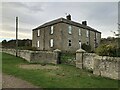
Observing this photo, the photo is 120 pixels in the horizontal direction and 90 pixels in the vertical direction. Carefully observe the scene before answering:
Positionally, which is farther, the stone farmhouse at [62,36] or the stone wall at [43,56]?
the stone farmhouse at [62,36]

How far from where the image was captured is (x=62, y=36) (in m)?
34.3

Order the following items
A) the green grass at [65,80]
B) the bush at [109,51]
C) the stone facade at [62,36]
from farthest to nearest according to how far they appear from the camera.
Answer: the stone facade at [62,36] < the bush at [109,51] < the green grass at [65,80]

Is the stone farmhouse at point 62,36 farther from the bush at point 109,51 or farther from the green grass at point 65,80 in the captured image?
the green grass at point 65,80

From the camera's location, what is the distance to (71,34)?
119 ft

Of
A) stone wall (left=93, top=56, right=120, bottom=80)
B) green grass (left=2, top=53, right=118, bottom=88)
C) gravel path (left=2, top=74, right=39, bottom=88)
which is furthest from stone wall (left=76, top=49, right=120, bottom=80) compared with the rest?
gravel path (left=2, top=74, right=39, bottom=88)

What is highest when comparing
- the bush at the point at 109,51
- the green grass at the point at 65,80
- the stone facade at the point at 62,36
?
the stone facade at the point at 62,36

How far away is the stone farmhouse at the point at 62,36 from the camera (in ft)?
113

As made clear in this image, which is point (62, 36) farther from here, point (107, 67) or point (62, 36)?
point (107, 67)

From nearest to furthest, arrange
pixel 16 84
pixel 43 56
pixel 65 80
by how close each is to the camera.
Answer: pixel 16 84, pixel 65 80, pixel 43 56

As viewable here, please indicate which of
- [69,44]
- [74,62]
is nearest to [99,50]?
[74,62]

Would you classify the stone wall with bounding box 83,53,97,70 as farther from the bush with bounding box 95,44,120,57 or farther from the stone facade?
the stone facade

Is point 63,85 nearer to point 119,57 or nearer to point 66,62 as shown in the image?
point 119,57

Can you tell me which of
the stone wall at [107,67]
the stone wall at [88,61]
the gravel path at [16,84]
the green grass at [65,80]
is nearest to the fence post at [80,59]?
the stone wall at [88,61]

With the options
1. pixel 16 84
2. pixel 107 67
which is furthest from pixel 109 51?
pixel 16 84
